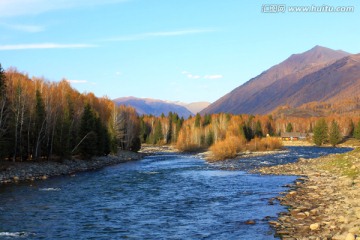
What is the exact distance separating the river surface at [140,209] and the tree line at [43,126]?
41.7 ft

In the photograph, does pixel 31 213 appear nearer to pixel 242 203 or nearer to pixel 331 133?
pixel 242 203

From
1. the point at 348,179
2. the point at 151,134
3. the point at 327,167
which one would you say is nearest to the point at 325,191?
the point at 348,179

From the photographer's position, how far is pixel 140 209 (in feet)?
92.9

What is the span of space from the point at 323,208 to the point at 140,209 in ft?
41.7

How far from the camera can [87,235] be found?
69.0 ft

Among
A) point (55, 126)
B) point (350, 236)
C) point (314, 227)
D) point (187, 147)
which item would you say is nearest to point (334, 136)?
point (187, 147)

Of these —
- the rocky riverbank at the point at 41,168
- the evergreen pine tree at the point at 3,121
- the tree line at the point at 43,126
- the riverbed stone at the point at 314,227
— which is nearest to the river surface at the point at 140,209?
the riverbed stone at the point at 314,227

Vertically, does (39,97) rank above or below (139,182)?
above

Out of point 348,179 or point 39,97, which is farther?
point 39,97

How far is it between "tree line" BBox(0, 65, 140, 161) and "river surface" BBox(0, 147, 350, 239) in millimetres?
12722

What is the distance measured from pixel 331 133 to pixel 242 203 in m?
124

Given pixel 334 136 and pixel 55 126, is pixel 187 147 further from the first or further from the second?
pixel 55 126

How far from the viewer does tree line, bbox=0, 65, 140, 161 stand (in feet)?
171

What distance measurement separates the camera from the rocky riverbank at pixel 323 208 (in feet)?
62.2
